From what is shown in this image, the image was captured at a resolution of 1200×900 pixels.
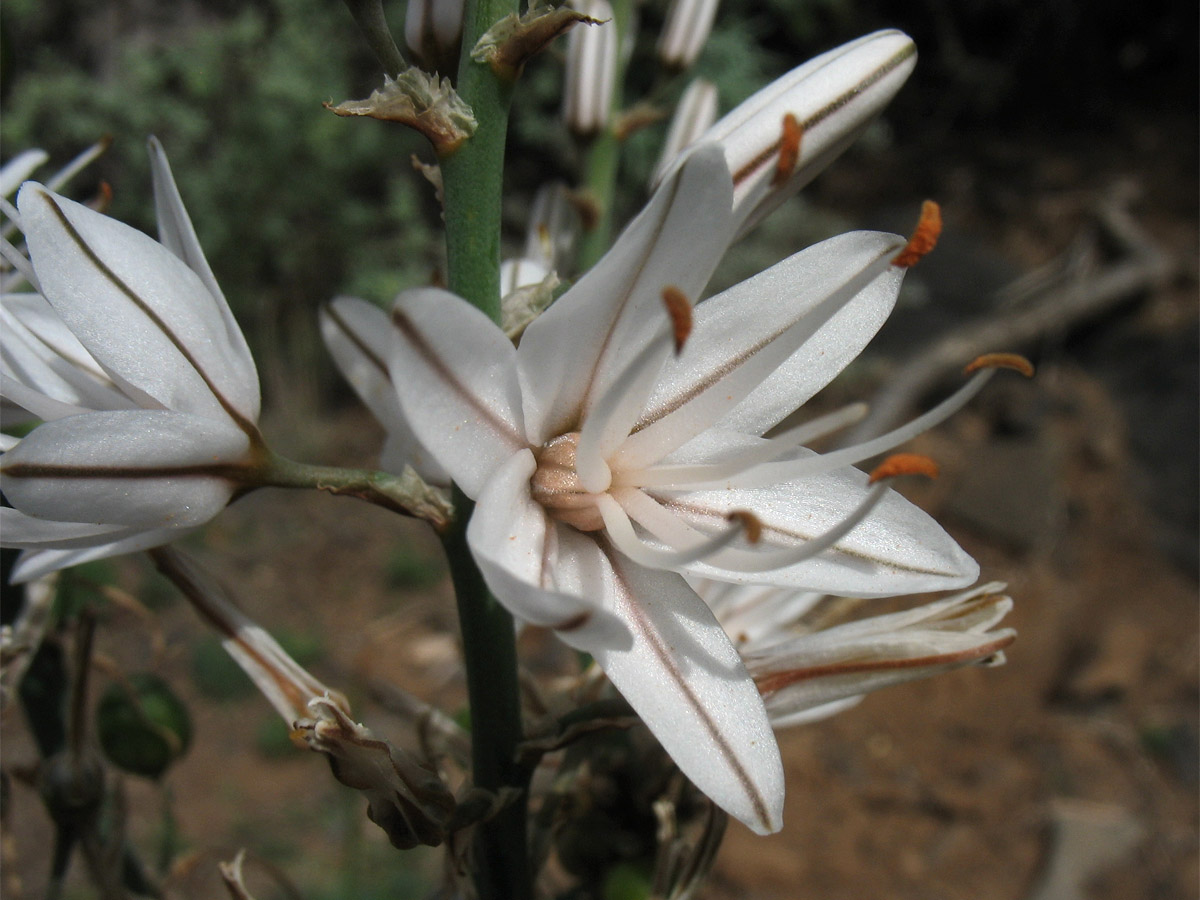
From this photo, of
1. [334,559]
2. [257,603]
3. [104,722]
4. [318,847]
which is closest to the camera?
[104,722]

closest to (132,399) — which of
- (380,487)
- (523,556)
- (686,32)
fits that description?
(380,487)

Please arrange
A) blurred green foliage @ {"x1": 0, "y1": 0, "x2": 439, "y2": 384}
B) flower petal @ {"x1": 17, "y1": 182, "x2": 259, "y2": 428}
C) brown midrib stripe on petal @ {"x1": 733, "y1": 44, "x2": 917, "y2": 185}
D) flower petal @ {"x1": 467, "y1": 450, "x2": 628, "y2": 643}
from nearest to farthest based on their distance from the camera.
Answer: flower petal @ {"x1": 467, "y1": 450, "x2": 628, "y2": 643}
flower petal @ {"x1": 17, "y1": 182, "x2": 259, "y2": 428}
brown midrib stripe on petal @ {"x1": 733, "y1": 44, "x2": 917, "y2": 185}
blurred green foliage @ {"x1": 0, "y1": 0, "x2": 439, "y2": 384}

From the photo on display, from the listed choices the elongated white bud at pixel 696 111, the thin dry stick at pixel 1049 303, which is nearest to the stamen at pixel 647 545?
the elongated white bud at pixel 696 111

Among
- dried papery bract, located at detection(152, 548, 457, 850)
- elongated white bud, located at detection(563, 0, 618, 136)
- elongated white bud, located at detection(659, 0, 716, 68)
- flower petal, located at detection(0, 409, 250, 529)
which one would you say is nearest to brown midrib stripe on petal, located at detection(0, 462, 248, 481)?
flower petal, located at detection(0, 409, 250, 529)

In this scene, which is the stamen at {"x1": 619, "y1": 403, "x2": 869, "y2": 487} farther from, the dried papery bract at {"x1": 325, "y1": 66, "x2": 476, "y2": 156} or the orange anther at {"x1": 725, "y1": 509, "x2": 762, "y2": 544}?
the dried papery bract at {"x1": 325, "y1": 66, "x2": 476, "y2": 156}

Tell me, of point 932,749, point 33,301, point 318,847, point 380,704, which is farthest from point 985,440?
point 33,301

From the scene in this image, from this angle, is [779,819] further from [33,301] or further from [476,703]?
[33,301]

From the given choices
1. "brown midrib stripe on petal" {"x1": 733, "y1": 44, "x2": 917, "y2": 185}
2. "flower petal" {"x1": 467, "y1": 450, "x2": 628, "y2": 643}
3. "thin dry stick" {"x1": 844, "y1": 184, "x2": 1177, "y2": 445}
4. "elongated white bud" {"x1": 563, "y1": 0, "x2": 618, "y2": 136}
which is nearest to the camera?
"flower petal" {"x1": 467, "y1": 450, "x2": 628, "y2": 643}
